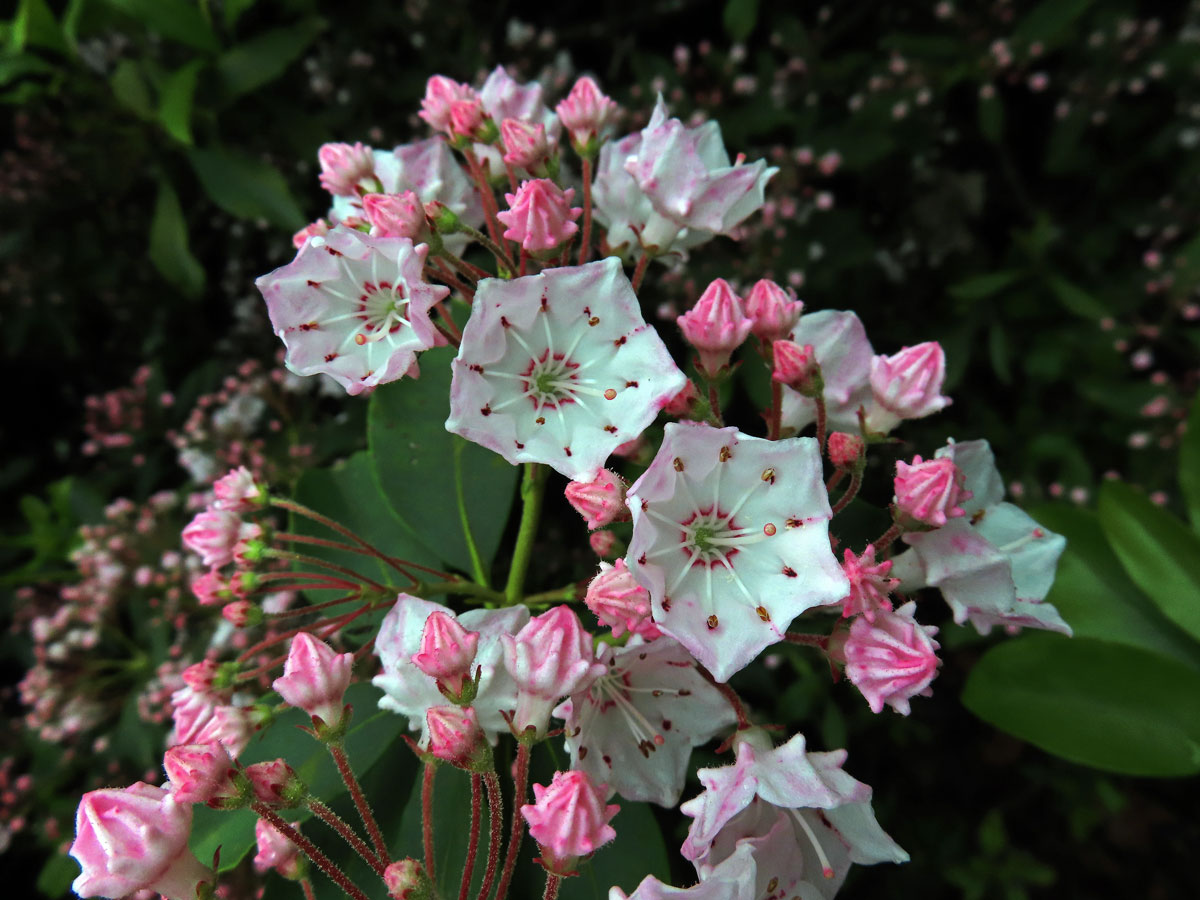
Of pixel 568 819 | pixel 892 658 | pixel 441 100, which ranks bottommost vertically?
pixel 568 819

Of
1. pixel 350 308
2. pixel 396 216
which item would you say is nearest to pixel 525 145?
pixel 396 216

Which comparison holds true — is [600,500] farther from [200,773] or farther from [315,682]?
[200,773]

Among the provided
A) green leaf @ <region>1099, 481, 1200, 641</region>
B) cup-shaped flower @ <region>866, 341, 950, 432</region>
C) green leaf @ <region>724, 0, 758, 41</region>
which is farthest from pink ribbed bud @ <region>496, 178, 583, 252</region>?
green leaf @ <region>724, 0, 758, 41</region>

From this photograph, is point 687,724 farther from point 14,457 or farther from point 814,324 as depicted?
point 14,457

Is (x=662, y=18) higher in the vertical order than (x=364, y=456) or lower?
higher

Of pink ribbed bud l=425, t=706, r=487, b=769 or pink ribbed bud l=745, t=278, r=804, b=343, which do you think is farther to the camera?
pink ribbed bud l=745, t=278, r=804, b=343

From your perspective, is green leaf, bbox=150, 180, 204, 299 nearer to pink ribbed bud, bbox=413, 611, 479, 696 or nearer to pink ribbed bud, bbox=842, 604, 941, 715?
pink ribbed bud, bbox=413, 611, 479, 696

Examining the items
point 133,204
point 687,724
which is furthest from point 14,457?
point 687,724
